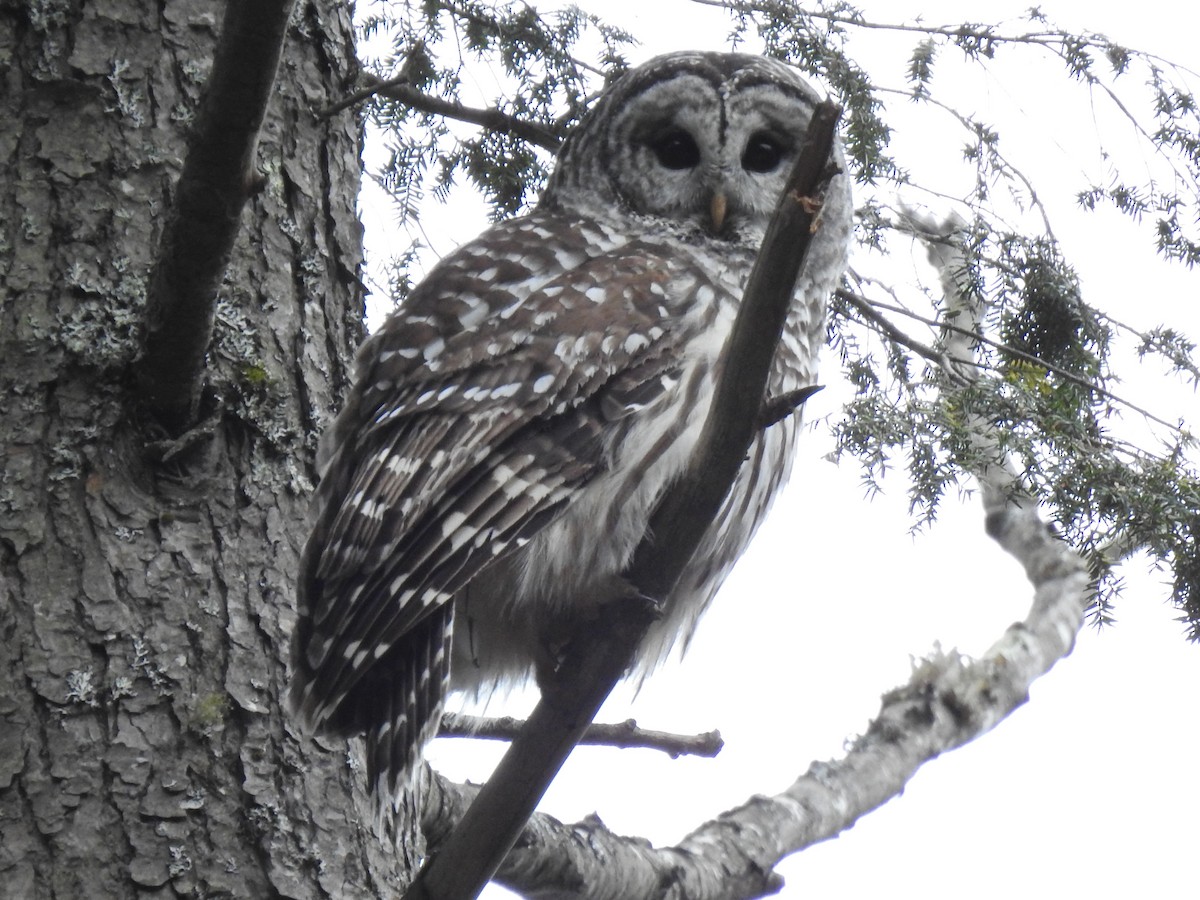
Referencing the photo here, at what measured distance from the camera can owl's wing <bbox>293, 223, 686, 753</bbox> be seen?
6.75 ft

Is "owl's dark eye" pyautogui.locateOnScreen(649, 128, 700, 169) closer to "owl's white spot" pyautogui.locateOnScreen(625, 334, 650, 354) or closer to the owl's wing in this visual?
the owl's wing

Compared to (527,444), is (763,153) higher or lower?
higher

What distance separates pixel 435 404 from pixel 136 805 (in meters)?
0.86

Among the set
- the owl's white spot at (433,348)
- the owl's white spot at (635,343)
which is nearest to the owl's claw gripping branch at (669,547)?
the owl's white spot at (635,343)

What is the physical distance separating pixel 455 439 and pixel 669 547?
570 millimetres

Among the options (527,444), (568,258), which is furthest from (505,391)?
(568,258)

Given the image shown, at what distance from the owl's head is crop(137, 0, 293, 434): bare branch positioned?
1.42 m

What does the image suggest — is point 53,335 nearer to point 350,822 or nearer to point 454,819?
point 350,822

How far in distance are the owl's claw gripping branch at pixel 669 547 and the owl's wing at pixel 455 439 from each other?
261mm

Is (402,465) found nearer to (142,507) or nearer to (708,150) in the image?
(142,507)

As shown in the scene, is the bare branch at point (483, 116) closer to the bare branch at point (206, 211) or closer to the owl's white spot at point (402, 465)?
the owl's white spot at point (402, 465)

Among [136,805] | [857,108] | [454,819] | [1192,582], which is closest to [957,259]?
[857,108]

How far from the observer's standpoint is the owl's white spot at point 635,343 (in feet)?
8.02

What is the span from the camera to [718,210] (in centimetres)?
304
